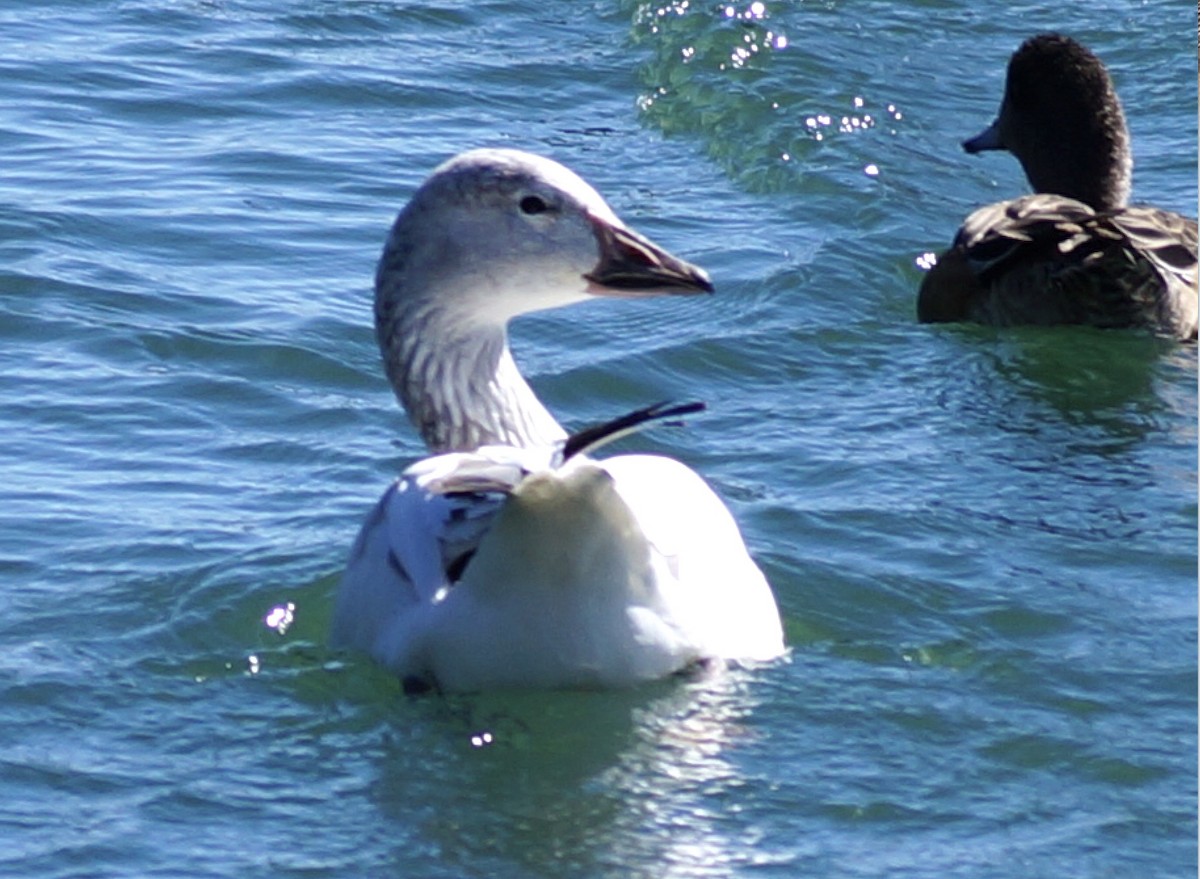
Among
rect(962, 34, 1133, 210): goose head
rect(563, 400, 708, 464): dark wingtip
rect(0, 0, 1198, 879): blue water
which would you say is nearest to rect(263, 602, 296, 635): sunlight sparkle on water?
rect(0, 0, 1198, 879): blue water

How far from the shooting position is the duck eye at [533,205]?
679 centimetres

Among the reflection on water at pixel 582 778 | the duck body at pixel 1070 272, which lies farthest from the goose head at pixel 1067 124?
the reflection on water at pixel 582 778

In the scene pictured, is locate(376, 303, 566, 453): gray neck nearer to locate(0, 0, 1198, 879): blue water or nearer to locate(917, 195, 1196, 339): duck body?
locate(0, 0, 1198, 879): blue water

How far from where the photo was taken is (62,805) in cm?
572

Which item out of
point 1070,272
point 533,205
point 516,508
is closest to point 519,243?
point 533,205

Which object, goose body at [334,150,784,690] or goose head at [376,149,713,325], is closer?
goose body at [334,150,784,690]

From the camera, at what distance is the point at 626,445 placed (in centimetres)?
844

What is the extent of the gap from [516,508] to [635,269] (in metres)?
1.38

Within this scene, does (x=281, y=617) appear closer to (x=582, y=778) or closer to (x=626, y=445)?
(x=582, y=778)

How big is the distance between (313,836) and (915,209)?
6.18m

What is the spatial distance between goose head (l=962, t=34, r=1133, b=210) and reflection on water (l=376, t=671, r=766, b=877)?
501 centimetres

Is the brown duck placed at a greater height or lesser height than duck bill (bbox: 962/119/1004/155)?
lesser

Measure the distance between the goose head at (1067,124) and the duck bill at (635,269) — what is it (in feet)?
13.6

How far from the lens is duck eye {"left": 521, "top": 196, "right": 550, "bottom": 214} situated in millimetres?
6785
